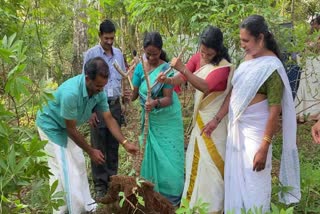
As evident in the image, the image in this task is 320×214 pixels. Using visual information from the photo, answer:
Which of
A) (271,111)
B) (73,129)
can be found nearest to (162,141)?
(73,129)

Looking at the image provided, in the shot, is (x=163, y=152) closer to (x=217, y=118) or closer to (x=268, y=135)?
(x=217, y=118)

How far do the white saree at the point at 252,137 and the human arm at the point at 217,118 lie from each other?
16cm

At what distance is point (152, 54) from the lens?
143 inches

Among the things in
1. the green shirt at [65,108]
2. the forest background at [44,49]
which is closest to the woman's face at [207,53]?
the forest background at [44,49]

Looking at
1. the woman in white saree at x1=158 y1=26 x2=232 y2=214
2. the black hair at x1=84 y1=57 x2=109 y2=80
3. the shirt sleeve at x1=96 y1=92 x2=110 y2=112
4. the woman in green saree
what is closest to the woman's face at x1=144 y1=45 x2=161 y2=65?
the woman in green saree

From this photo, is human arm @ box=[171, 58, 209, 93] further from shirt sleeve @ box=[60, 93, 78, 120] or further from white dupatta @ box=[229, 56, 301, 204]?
shirt sleeve @ box=[60, 93, 78, 120]

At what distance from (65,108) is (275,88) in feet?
4.76

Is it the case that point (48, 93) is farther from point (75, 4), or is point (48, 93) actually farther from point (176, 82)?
point (75, 4)

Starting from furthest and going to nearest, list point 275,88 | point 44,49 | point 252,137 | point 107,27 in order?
point 44,49, point 107,27, point 252,137, point 275,88

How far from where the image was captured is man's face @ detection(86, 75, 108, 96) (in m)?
3.16

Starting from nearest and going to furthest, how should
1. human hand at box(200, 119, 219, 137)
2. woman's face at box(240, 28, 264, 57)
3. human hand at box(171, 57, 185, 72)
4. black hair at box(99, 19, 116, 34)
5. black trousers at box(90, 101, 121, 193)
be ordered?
woman's face at box(240, 28, 264, 57) → human hand at box(171, 57, 185, 72) → human hand at box(200, 119, 219, 137) → black trousers at box(90, 101, 121, 193) → black hair at box(99, 19, 116, 34)

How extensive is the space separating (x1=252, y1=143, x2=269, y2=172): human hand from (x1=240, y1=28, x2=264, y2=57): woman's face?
1.96ft

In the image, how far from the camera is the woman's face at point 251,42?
2.79 m

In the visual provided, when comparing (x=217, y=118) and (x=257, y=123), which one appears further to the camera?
(x=217, y=118)
